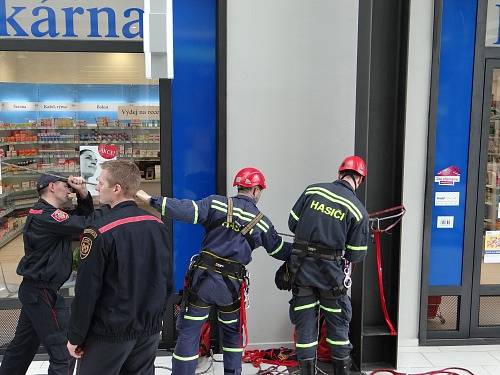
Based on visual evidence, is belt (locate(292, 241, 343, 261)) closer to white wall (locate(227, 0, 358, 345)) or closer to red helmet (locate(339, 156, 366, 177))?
red helmet (locate(339, 156, 366, 177))

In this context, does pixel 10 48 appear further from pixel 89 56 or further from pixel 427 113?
pixel 427 113

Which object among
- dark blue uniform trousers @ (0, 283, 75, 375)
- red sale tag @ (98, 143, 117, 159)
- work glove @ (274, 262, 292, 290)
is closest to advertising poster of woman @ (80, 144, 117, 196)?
red sale tag @ (98, 143, 117, 159)

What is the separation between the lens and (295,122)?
4.53 meters

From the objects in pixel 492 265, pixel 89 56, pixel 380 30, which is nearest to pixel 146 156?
pixel 89 56

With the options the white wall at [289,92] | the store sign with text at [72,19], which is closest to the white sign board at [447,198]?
the white wall at [289,92]

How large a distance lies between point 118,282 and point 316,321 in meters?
1.75

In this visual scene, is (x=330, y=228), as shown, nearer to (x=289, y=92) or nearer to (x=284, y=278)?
(x=284, y=278)

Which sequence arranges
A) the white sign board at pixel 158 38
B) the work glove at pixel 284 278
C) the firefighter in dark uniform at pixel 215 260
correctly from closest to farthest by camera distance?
1. the white sign board at pixel 158 38
2. the firefighter in dark uniform at pixel 215 260
3. the work glove at pixel 284 278

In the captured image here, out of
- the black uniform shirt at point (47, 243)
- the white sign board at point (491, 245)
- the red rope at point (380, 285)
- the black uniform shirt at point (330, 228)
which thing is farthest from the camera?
the white sign board at point (491, 245)

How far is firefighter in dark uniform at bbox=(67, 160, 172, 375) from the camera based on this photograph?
2.61 metres

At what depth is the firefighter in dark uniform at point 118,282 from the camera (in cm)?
261

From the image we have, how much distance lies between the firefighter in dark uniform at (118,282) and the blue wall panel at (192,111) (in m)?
1.68

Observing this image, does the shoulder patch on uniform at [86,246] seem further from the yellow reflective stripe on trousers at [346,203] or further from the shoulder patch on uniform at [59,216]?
the yellow reflective stripe on trousers at [346,203]

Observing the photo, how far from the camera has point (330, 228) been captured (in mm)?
3684
